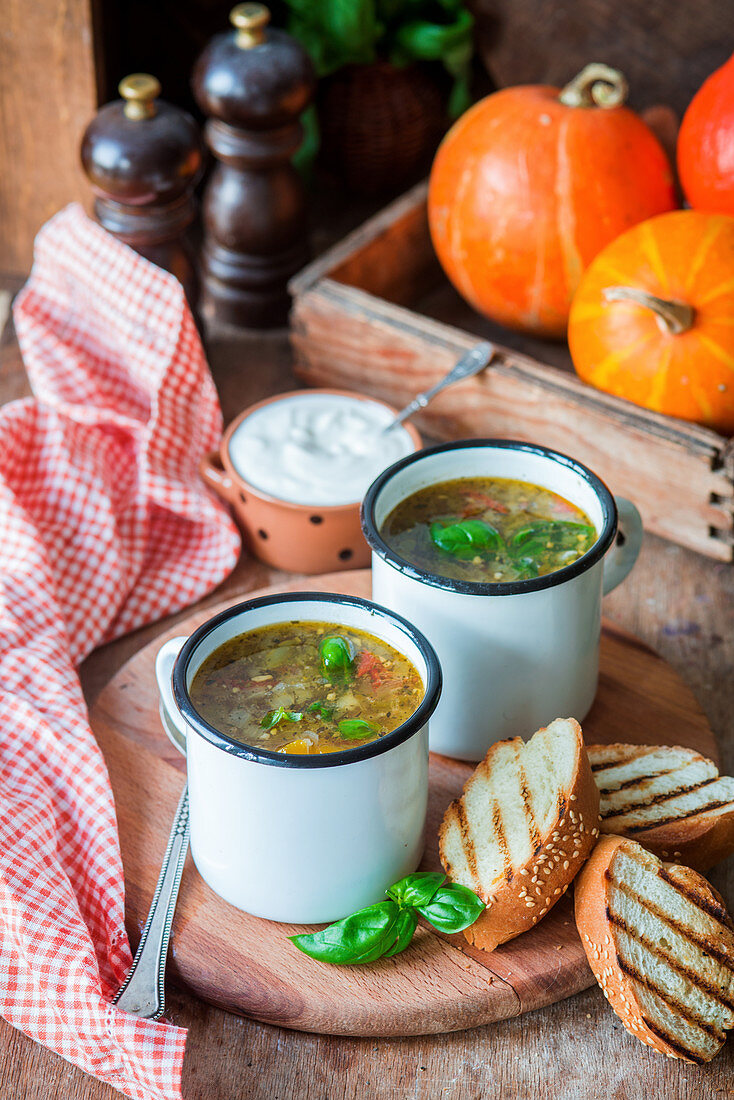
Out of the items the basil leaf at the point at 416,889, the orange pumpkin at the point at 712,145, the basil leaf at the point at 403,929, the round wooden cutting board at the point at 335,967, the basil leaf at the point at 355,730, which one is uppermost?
the orange pumpkin at the point at 712,145

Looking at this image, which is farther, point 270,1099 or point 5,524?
point 5,524

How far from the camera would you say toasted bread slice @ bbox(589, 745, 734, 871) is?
113 centimetres

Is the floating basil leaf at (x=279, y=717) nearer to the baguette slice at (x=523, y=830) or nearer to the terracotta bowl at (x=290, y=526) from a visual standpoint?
the baguette slice at (x=523, y=830)

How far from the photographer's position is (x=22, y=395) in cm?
192

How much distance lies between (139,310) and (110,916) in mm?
943

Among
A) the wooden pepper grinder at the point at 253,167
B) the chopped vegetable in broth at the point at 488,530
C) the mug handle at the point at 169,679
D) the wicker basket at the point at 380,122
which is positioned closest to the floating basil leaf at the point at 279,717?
the mug handle at the point at 169,679

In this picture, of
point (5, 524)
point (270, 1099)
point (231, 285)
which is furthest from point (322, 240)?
point (270, 1099)

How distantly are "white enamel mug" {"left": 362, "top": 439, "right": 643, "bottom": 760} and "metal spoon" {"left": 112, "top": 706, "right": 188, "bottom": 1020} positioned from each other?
0.94ft

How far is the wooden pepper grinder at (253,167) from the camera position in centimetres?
185

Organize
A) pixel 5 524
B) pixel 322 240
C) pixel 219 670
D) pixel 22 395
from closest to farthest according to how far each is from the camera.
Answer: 1. pixel 219 670
2. pixel 5 524
3. pixel 22 395
4. pixel 322 240

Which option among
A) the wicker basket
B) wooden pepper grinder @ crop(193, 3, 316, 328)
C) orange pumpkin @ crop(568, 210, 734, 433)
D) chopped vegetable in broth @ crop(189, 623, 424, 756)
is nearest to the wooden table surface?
chopped vegetable in broth @ crop(189, 623, 424, 756)

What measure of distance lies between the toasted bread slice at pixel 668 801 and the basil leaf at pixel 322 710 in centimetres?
30

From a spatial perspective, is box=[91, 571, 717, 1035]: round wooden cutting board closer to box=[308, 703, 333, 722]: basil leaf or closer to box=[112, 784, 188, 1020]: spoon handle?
box=[112, 784, 188, 1020]: spoon handle

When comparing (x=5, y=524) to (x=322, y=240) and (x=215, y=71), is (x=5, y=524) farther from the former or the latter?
(x=322, y=240)
